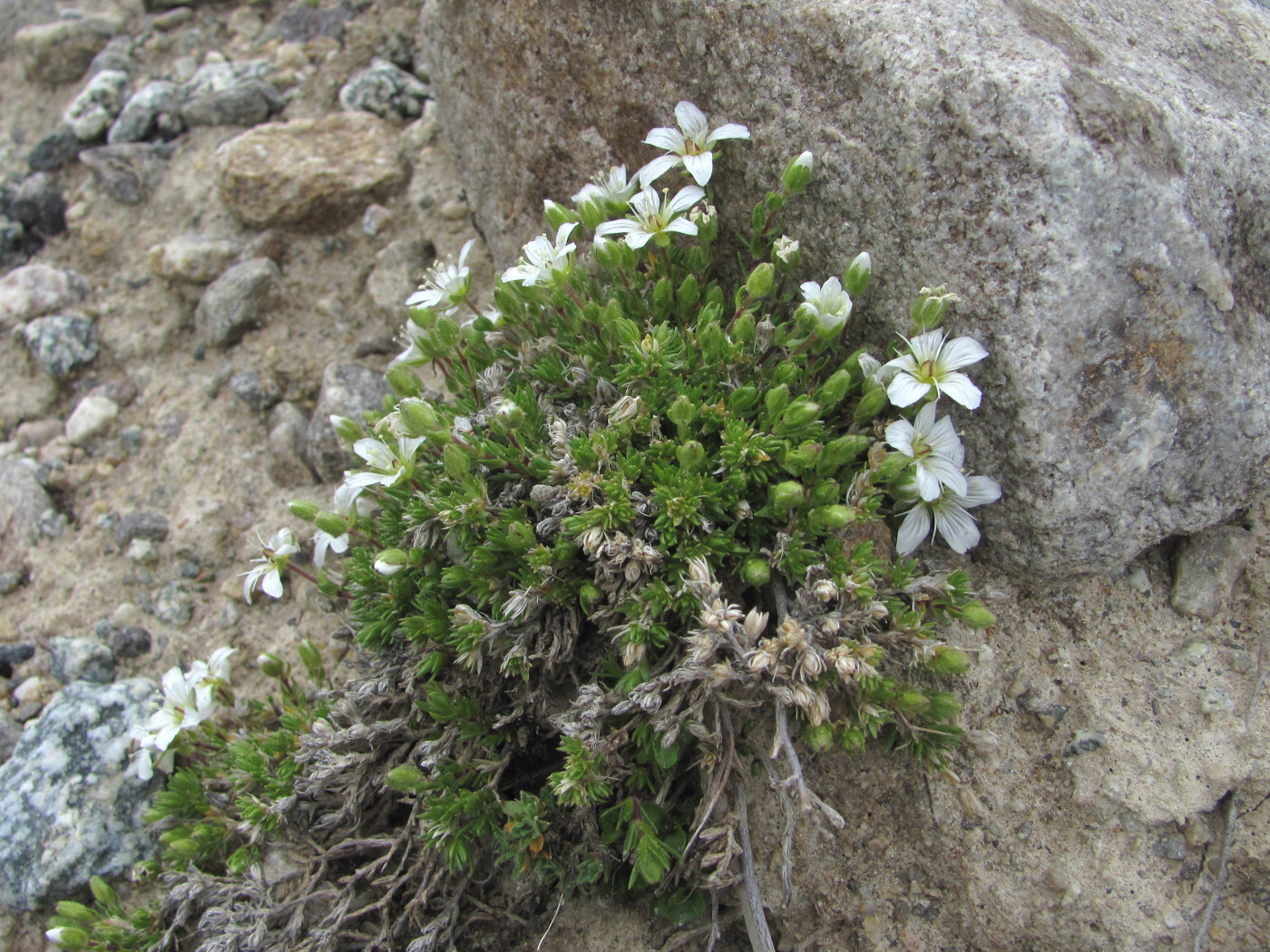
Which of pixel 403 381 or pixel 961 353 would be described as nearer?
pixel 961 353

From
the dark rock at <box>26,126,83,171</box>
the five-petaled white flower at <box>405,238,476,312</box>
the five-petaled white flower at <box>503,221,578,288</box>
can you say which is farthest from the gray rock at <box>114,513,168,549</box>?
the dark rock at <box>26,126,83,171</box>

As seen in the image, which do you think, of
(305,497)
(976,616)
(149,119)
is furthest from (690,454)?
(149,119)

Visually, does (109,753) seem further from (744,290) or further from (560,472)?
(744,290)

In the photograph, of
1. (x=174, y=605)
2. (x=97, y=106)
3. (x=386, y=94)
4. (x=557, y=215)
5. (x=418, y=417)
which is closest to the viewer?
(x=418, y=417)

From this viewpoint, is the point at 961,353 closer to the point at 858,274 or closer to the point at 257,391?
the point at 858,274

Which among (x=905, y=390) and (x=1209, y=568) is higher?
(x=905, y=390)

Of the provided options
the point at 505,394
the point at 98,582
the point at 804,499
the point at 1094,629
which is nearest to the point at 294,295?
the point at 98,582

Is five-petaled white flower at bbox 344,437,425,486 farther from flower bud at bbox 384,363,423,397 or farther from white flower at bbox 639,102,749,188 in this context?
white flower at bbox 639,102,749,188
